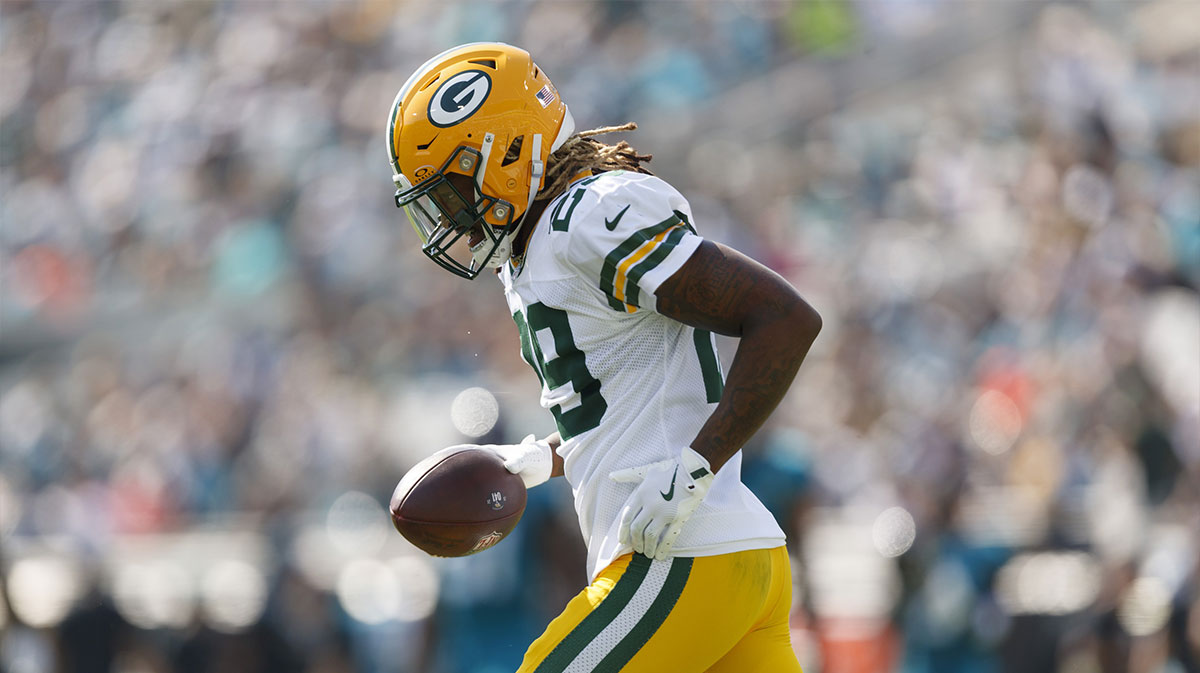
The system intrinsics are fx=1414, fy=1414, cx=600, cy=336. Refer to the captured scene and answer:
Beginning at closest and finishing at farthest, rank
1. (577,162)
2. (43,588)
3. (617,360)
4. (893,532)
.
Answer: (617,360) → (577,162) → (893,532) → (43,588)

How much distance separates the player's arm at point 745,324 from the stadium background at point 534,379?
362 cm

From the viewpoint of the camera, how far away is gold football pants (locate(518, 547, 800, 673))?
2.70 meters

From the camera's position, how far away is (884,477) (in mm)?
7156

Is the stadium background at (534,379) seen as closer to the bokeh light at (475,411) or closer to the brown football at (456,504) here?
the bokeh light at (475,411)

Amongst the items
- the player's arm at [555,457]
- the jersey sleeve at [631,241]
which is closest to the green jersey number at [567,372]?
the jersey sleeve at [631,241]

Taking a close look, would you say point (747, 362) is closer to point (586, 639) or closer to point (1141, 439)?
point (586, 639)

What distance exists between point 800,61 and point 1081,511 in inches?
217

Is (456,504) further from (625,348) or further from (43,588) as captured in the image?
(43,588)

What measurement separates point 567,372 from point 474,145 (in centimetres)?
55

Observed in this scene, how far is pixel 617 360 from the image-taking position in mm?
2861

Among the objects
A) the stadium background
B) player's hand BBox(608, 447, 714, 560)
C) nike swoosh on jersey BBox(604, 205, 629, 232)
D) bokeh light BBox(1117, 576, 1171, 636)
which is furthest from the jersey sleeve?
bokeh light BBox(1117, 576, 1171, 636)

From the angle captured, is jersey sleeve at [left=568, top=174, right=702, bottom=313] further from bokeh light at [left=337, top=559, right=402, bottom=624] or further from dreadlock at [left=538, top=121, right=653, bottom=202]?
bokeh light at [left=337, top=559, right=402, bottom=624]

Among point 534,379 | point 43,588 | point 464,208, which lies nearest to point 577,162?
point 464,208

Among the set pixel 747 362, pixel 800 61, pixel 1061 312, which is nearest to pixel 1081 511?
pixel 1061 312
